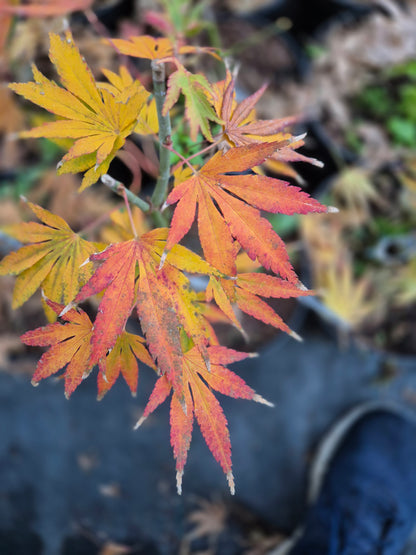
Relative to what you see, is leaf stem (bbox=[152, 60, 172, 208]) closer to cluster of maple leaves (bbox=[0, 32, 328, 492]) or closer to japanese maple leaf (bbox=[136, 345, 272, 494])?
cluster of maple leaves (bbox=[0, 32, 328, 492])

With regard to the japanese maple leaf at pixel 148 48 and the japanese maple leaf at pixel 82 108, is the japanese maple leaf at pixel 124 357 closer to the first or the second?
the japanese maple leaf at pixel 82 108

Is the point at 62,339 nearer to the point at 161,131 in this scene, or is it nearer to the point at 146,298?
the point at 146,298

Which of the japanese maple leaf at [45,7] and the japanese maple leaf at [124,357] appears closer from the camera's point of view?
the japanese maple leaf at [124,357]

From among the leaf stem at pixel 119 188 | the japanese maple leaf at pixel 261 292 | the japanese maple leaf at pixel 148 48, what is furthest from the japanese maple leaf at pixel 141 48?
the japanese maple leaf at pixel 261 292

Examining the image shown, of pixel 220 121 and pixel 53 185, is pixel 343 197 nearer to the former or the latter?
pixel 53 185

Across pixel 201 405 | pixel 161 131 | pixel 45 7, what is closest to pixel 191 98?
pixel 161 131

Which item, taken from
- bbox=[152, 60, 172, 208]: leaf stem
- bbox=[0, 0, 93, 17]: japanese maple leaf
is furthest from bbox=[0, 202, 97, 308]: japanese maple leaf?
bbox=[0, 0, 93, 17]: japanese maple leaf
